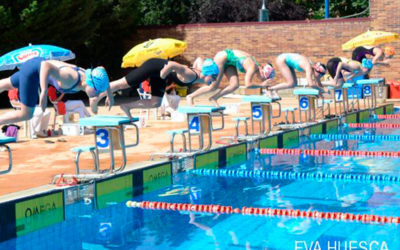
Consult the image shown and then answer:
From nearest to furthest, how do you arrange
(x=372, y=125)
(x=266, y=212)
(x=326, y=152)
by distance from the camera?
(x=266, y=212)
(x=326, y=152)
(x=372, y=125)

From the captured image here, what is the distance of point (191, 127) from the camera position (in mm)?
9570

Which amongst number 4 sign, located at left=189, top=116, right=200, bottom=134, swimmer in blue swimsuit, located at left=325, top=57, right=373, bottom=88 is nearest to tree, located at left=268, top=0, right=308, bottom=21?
swimmer in blue swimsuit, located at left=325, top=57, right=373, bottom=88

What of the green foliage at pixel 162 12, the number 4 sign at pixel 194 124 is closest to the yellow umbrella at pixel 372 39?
the number 4 sign at pixel 194 124

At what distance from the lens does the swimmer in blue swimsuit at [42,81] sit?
7734 millimetres

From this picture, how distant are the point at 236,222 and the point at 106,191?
1.64 meters

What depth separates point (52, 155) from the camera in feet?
33.9

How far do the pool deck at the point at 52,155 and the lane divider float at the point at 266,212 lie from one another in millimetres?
1315

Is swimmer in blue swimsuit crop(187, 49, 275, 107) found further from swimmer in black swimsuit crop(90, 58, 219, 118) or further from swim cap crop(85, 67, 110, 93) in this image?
swim cap crop(85, 67, 110, 93)

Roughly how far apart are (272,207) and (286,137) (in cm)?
493

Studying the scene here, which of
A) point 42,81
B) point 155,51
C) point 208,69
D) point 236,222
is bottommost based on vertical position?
point 236,222

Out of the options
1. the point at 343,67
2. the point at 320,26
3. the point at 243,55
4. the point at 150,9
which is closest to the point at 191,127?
the point at 243,55

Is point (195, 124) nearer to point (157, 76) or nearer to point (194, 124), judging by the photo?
point (194, 124)

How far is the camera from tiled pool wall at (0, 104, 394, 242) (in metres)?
6.38

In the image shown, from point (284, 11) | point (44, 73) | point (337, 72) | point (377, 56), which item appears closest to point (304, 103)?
point (337, 72)
